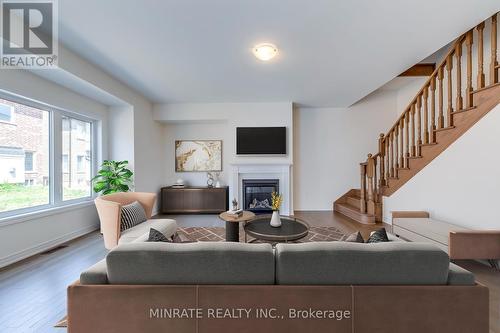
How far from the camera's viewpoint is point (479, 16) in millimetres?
2365

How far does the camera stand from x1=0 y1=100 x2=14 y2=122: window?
9.28ft

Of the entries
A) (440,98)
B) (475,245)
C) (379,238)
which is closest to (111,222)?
(379,238)

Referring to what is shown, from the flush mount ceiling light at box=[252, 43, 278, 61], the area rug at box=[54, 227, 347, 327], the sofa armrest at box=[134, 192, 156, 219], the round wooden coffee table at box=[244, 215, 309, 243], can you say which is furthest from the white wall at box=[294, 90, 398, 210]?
the sofa armrest at box=[134, 192, 156, 219]

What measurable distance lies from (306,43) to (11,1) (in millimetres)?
3206

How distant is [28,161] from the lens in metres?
3.18

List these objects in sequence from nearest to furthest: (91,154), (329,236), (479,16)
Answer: (479,16) → (329,236) → (91,154)

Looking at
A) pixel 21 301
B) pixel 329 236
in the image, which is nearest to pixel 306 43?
pixel 329 236

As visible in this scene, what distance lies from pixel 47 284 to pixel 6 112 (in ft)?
7.68

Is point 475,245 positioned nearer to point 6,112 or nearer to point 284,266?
point 284,266

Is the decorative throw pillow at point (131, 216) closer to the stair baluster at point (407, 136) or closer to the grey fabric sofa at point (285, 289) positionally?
the grey fabric sofa at point (285, 289)

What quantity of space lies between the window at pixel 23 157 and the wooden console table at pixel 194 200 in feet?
7.71

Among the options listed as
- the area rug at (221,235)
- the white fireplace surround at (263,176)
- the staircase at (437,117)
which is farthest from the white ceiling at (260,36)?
the area rug at (221,235)

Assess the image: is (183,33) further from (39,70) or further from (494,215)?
(494,215)

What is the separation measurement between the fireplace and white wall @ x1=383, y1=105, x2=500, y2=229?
2933mm
